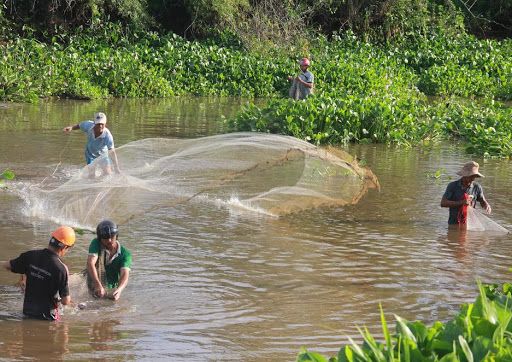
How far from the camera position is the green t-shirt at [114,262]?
7496 mm

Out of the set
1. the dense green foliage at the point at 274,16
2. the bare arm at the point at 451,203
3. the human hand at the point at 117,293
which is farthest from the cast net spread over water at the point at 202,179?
the dense green foliage at the point at 274,16

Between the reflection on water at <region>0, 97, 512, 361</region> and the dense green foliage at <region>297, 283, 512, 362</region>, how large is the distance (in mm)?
2412

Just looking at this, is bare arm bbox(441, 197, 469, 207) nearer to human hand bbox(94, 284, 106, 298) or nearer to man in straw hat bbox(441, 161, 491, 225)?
man in straw hat bbox(441, 161, 491, 225)

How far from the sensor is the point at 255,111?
17.3 metres

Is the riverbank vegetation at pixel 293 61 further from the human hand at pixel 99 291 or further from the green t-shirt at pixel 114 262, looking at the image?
the human hand at pixel 99 291

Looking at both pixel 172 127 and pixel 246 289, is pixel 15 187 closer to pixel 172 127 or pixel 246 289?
pixel 246 289

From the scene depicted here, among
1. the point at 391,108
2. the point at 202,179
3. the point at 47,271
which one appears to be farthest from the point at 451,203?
the point at 391,108

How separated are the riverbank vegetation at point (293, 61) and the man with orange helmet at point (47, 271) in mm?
9747

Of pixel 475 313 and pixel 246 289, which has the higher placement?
pixel 475 313

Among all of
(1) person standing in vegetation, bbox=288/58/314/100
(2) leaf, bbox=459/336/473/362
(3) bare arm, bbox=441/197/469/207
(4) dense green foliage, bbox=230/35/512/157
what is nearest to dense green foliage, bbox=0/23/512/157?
(4) dense green foliage, bbox=230/35/512/157

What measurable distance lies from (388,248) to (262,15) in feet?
66.3

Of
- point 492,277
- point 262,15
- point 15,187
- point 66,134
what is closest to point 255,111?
point 66,134

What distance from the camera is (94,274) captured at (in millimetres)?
7473

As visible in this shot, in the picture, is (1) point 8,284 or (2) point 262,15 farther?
(2) point 262,15
